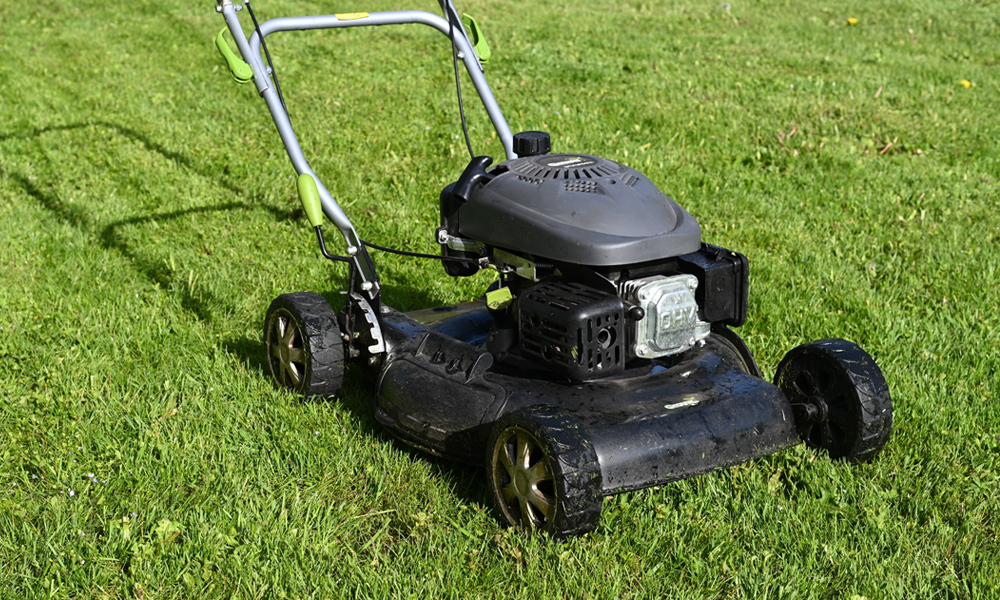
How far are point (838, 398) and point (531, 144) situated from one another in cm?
120

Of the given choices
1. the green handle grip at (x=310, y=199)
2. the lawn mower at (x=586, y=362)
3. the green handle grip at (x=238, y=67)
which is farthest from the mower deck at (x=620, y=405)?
the green handle grip at (x=238, y=67)

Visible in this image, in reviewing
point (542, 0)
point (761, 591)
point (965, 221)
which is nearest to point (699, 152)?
point (965, 221)

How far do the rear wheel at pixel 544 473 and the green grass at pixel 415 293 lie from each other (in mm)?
80

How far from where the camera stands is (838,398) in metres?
2.98

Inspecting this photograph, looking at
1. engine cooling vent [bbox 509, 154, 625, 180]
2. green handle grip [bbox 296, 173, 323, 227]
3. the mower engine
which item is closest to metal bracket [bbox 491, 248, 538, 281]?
the mower engine

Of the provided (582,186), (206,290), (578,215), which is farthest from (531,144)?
(206,290)

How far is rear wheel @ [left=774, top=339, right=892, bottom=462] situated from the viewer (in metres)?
2.88

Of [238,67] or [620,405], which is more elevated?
[238,67]

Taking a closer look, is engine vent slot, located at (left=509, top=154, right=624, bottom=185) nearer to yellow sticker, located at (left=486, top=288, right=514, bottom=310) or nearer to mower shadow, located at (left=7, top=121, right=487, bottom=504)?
yellow sticker, located at (left=486, top=288, right=514, bottom=310)

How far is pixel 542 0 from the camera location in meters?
12.2

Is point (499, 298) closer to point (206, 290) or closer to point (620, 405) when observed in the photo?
point (620, 405)

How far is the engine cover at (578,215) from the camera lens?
270 cm

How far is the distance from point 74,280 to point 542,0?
8.83 m

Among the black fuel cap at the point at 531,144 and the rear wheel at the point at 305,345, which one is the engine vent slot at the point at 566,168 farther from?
the rear wheel at the point at 305,345
